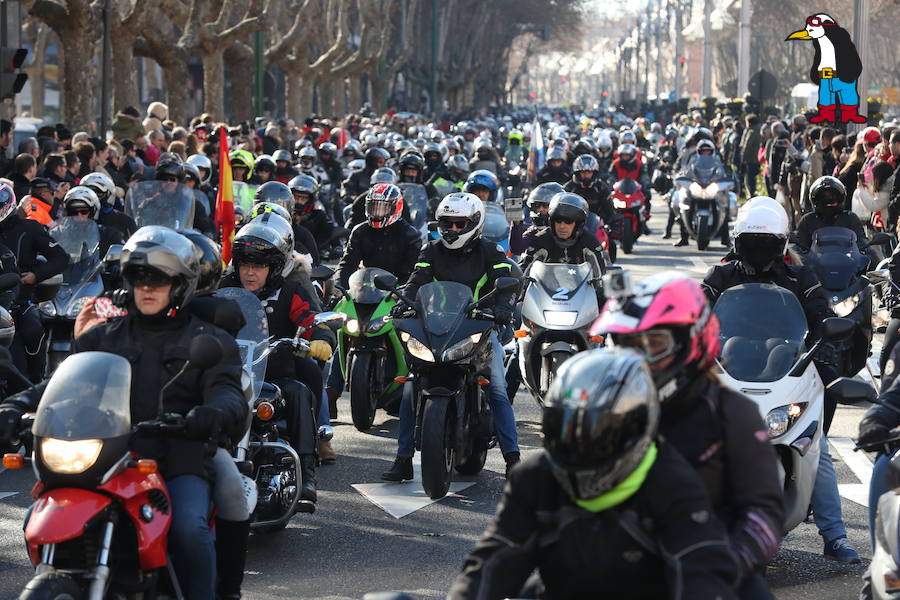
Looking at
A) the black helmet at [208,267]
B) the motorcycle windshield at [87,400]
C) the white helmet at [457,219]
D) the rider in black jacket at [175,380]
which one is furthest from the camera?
the white helmet at [457,219]

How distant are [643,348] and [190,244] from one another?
7.38 ft

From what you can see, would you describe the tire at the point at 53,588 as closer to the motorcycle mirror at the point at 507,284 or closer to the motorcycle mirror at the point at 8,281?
the motorcycle mirror at the point at 507,284

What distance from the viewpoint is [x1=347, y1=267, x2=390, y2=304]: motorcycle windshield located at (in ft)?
37.0

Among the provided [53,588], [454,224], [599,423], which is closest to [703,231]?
[454,224]

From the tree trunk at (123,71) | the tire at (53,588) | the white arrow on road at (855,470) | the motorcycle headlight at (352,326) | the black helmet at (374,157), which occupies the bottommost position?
the white arrow on road at (855,470)

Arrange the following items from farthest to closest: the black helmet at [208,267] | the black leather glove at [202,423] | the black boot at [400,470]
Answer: the black boot at [400,470]
the black helmet at [208,267]
the black leather glove at [202,423]

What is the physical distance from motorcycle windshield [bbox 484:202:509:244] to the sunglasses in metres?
5.41

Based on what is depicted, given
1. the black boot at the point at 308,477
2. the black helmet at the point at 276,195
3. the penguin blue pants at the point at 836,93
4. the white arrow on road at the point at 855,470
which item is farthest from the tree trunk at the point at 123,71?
the black boot at the point at 308,477

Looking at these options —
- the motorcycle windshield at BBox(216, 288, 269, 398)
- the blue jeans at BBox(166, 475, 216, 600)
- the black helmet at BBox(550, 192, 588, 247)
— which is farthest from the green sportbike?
the blue jeans at BBox(166, 475, 216, 600)

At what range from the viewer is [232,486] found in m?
5.83

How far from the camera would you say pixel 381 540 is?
26.5 feet

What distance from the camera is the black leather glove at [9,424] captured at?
5.37m

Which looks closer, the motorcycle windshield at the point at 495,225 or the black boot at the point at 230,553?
the black boot at the point at 230,553

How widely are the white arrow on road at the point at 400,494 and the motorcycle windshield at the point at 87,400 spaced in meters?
3.53
